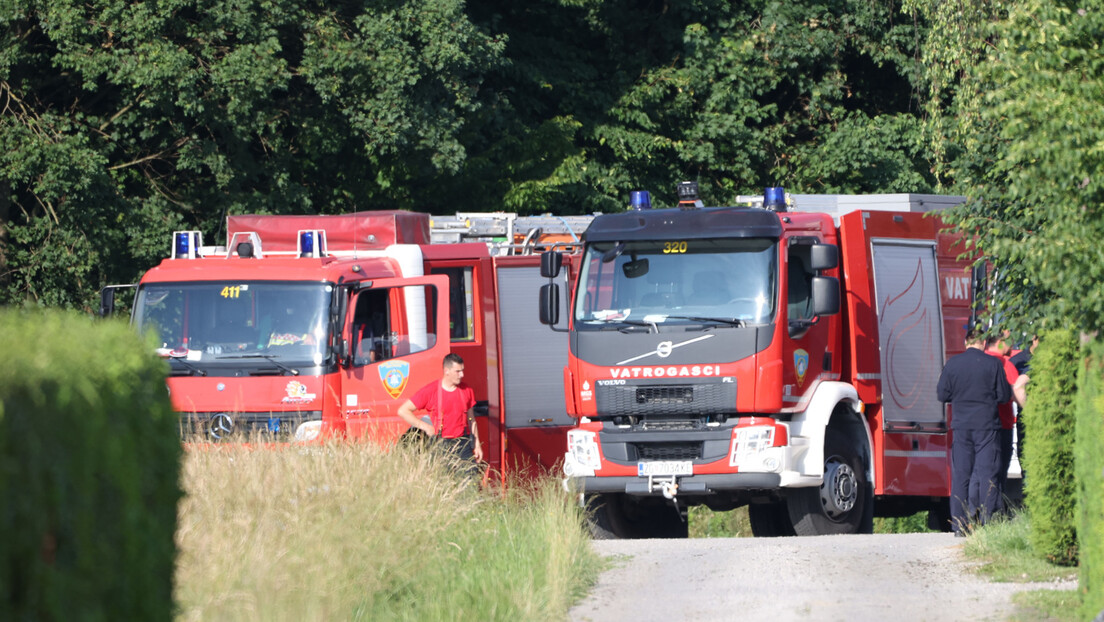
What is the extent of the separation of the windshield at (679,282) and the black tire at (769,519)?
3.56 metres

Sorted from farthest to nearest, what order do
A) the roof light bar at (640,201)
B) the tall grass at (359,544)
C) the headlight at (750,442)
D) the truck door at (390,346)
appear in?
the roof light bar at (640,201)
the truck door at (390,346)
the headlight at (750,442)
the tall grass at (359,544)

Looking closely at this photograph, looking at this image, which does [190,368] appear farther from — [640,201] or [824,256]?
[824,256]

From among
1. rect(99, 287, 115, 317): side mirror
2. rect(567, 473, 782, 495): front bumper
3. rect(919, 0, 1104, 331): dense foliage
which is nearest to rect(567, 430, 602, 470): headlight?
rect(567, 473, 782, 495): front bumper

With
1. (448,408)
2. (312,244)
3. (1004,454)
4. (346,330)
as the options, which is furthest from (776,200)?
(312,244)

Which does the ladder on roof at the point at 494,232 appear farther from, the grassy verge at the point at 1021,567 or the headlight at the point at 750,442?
the grassy verge at the point at 1021,567

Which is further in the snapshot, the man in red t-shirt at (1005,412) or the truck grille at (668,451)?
the truck grille at (668,451)

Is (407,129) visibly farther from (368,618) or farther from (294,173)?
(368,618)

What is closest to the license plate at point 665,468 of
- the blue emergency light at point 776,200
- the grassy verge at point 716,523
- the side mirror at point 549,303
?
the side mirror at point 549,303

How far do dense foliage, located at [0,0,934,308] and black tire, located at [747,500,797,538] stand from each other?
29.1 ft

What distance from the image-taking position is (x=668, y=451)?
12.2 meters

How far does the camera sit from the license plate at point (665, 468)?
39.5 feet

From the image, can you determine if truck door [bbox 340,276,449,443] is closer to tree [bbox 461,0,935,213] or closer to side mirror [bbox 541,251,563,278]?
side mirror [bbox 541,251,563,278]

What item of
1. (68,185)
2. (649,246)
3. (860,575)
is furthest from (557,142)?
(860,575)

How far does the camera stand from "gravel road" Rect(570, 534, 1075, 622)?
7535 mm
